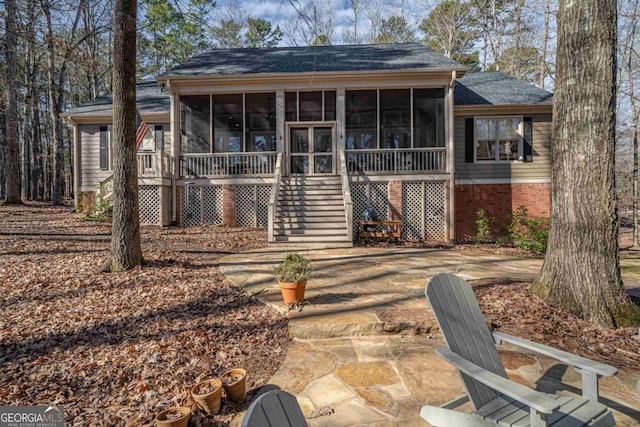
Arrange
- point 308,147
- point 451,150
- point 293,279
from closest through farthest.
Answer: point 293,279 < point 451,150 < point 308,147

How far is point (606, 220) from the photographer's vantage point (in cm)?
374

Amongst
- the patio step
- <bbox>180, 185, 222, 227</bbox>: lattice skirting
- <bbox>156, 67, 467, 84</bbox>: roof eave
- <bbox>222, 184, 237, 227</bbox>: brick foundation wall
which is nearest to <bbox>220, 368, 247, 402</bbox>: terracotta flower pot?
the patio step

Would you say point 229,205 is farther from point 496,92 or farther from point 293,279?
point 496,92

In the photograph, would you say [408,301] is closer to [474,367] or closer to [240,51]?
[474,367]

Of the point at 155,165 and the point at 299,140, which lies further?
the point at 299,140

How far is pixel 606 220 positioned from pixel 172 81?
38.1 ft

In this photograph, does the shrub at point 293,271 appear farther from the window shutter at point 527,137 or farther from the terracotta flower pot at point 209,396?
the window shutter at point 527,137

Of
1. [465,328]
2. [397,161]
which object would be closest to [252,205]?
[397,161]

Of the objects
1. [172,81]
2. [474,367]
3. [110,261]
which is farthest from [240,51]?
[474,367]

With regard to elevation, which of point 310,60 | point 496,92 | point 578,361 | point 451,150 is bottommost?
point 578,361

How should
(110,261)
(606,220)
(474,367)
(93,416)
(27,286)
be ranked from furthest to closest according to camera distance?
(110,261), (27,286), (606,220), (93,416), (474,367)

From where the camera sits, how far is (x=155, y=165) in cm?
1061

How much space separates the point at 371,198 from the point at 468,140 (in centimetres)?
441

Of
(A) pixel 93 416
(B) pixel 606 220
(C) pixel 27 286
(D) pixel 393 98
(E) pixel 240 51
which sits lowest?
(A) pixel 93 416
